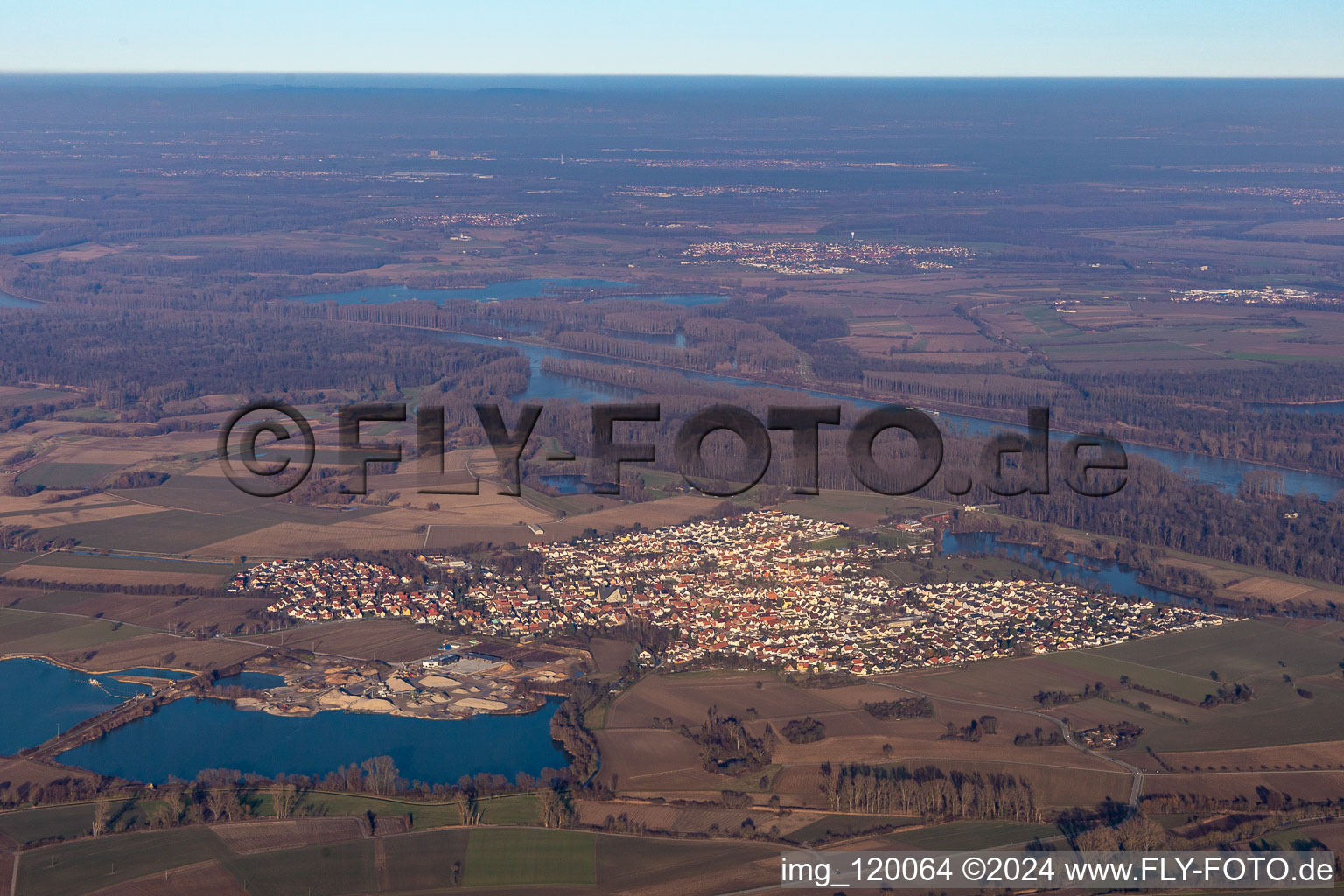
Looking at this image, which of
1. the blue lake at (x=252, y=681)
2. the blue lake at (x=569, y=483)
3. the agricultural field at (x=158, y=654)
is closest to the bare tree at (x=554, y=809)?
the blue lake at (x=252, y=681)

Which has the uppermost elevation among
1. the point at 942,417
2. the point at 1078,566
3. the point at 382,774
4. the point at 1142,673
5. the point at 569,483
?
the point at 942,417

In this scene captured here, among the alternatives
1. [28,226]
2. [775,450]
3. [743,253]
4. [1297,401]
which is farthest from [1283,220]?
[28,226]

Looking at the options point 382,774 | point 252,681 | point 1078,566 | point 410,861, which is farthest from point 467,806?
point 1078,566

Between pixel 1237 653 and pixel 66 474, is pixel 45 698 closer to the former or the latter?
pixel 66 474

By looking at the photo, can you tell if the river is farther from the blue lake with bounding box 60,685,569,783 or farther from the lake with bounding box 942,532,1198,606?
the blue lake with bounding box 60,685,569,783

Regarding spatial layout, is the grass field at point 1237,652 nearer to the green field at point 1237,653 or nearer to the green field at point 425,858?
the green field at point 1237,653

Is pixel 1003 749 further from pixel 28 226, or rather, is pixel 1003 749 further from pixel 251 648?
pixel 28 226
